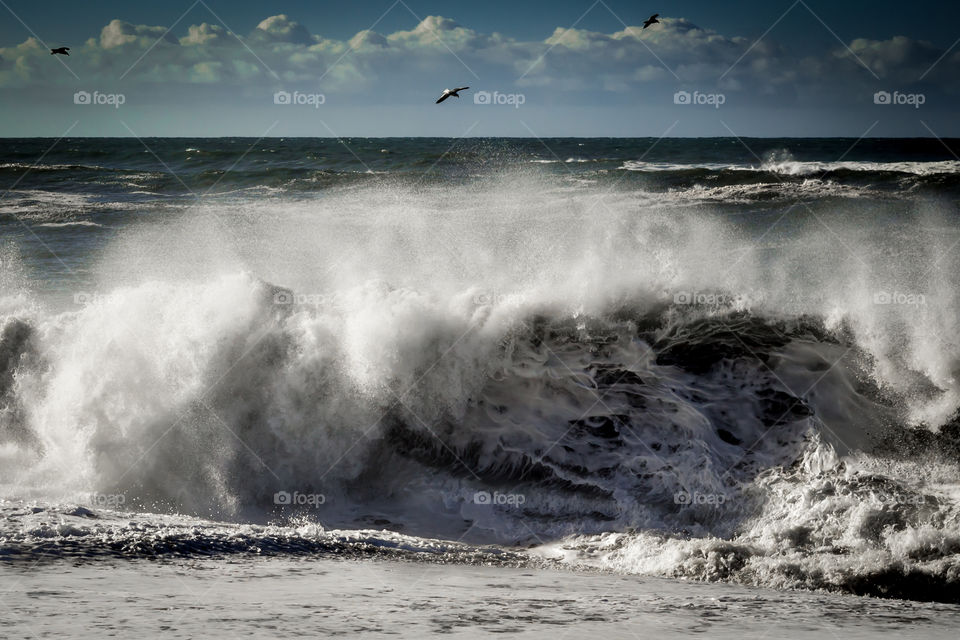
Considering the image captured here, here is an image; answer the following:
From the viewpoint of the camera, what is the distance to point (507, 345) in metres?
10.1

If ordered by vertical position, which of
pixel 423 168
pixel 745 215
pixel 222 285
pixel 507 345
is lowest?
pixel 507 345

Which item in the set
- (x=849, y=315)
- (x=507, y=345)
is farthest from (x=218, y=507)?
(x=849, y=315)

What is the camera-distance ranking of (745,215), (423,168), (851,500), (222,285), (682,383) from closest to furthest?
(851,500)
(682,383)
(222,285)
(745,215)
(423,168)

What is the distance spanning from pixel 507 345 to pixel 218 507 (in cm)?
371

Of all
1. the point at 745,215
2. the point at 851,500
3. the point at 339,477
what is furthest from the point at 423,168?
the point at 851,500

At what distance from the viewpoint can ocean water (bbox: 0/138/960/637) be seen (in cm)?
587

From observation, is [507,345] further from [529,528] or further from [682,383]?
[529,528]

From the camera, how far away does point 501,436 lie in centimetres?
919

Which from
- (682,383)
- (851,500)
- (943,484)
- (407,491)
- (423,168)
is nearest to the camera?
(851,500)

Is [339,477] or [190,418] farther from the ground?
[190,418]

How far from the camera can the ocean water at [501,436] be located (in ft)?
19.2

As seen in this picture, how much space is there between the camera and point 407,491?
28.7 ft

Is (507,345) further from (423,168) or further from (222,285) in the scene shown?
(423,168)

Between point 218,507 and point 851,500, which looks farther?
point 218,507
